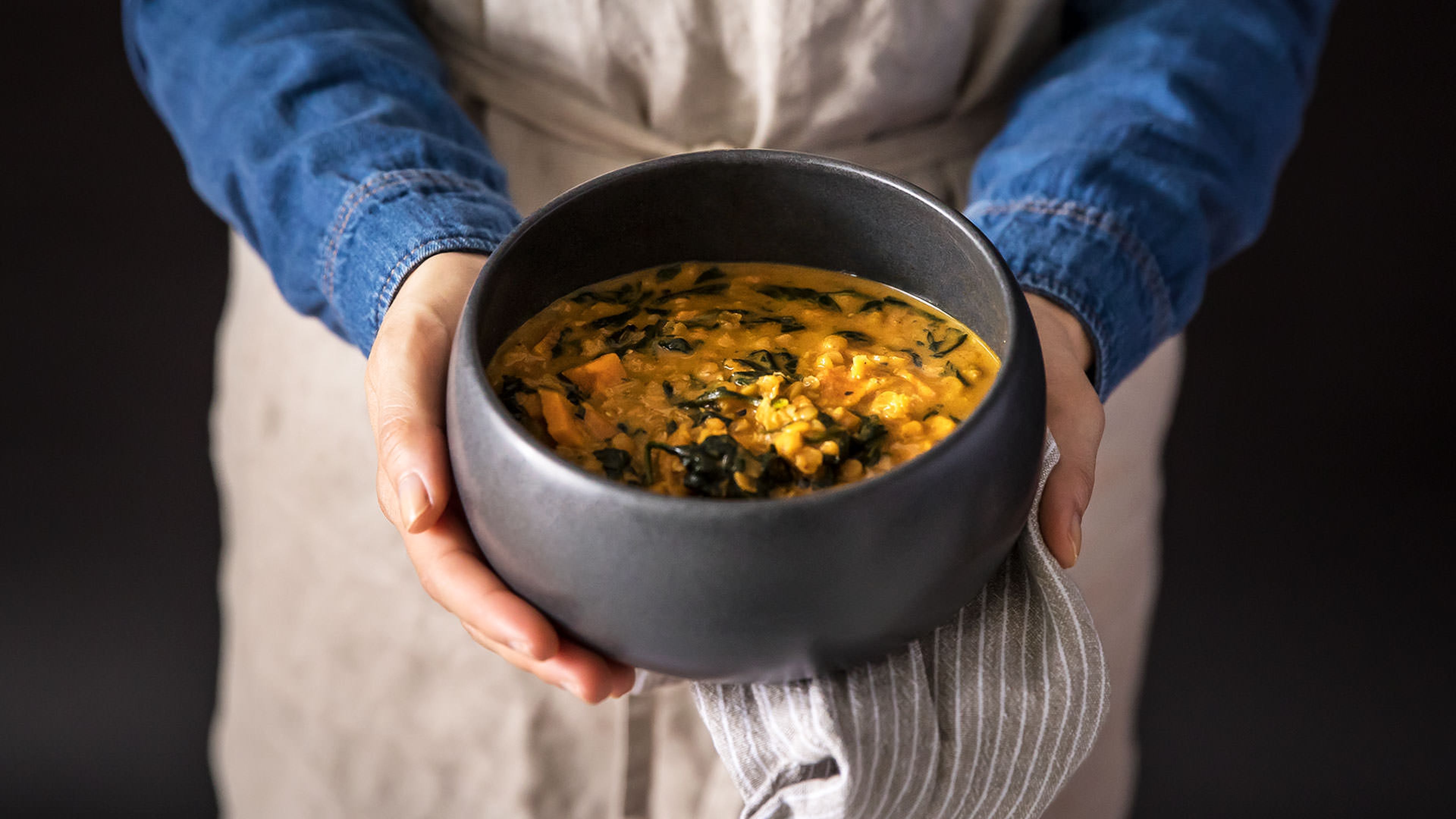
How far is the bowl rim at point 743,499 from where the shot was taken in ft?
2.61

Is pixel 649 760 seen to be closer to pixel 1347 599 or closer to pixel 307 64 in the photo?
pixel 307 64

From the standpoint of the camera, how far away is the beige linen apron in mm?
1359

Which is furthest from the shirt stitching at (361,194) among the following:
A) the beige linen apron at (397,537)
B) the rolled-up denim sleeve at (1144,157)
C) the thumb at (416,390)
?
the rolled-up denim sleeve at (1144,157)

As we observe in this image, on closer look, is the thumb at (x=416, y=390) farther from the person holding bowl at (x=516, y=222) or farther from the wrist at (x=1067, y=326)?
the wrist at (x=1067, y=326)

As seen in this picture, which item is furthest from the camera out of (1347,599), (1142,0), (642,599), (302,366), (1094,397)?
(1347,599)

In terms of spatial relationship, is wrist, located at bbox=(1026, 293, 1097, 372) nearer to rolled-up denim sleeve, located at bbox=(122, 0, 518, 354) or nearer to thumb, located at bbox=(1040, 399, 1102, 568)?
thumb, located at bbox=(1040, 399, 1102, 568)

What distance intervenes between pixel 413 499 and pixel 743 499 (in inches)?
8.8

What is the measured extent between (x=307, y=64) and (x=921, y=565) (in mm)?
771

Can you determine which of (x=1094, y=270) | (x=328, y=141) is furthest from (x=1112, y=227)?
(x=328, y=141)

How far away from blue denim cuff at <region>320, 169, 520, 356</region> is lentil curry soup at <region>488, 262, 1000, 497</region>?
0.17 metres

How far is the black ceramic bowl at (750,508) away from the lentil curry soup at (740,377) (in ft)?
0.11

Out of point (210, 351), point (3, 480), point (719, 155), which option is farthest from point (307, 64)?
point (3, 480)

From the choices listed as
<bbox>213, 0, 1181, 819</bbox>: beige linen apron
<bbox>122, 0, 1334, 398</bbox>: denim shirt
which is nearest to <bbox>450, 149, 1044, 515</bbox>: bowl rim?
<bbox>122, 0, 1334, 398</bbox>: denim shirt

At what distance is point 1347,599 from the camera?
246 cm
